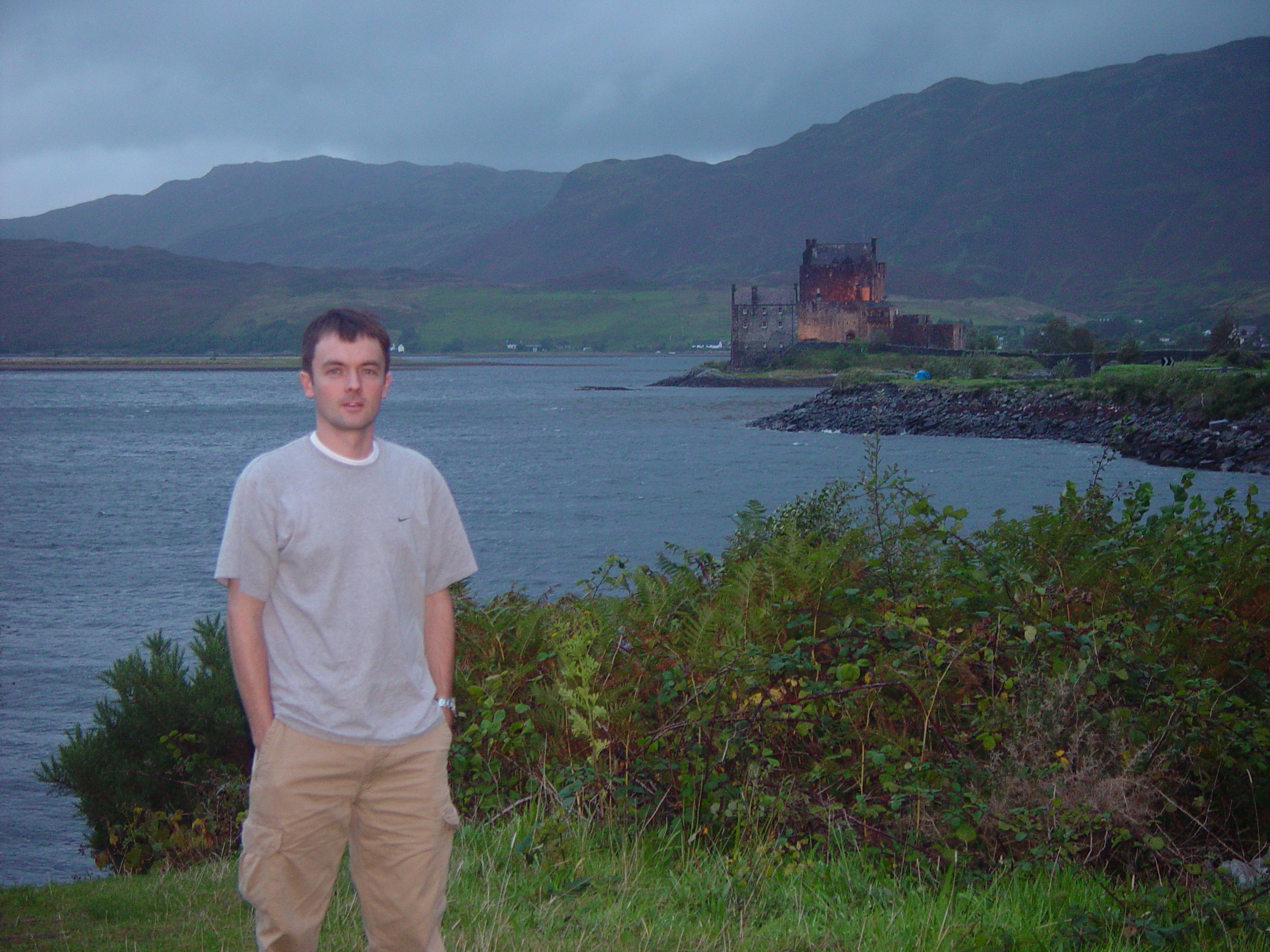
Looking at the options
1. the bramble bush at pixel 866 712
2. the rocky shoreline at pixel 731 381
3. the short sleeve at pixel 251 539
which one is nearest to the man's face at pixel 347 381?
the short sleeve at pixel 251 539

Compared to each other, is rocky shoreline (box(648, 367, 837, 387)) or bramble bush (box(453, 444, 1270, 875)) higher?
bramble bush (box(453, 444, 1270, 875))

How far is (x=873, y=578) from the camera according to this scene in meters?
6.59

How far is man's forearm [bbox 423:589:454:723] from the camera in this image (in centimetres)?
359

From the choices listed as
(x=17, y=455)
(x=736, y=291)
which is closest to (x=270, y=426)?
(x=17, y=455)

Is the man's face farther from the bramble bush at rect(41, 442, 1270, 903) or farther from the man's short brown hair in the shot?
the bramble bush at rect(41, 442, 1270, 903)

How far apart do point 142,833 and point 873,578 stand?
424cm

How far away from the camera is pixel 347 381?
3420 mm

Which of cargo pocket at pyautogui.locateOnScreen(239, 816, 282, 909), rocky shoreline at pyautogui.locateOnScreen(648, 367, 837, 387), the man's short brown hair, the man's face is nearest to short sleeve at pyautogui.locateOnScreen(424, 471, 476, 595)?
the man's face

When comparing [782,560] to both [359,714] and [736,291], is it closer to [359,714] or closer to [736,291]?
[359,714]

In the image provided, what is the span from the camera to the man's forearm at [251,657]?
3.26m

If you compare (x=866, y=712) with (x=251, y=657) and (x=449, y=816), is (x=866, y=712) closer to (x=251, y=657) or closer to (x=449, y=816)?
(x=449, y=816)

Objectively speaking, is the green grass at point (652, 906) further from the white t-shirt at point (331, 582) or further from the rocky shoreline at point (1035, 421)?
the rocky shoreline at point (1035, 421)

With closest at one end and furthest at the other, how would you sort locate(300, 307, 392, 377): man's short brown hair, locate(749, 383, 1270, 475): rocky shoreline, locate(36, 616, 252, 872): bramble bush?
locate(300, 307, 392, 377): man's short brown hair
locate(36, 616, 252, 872): bramble bush
locate(749, 383, 1270, 475): rocky shoreline

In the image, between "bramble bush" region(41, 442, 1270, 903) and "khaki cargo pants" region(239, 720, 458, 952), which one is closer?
"khaki cargo pants" region(239, 720, 458, 952)
